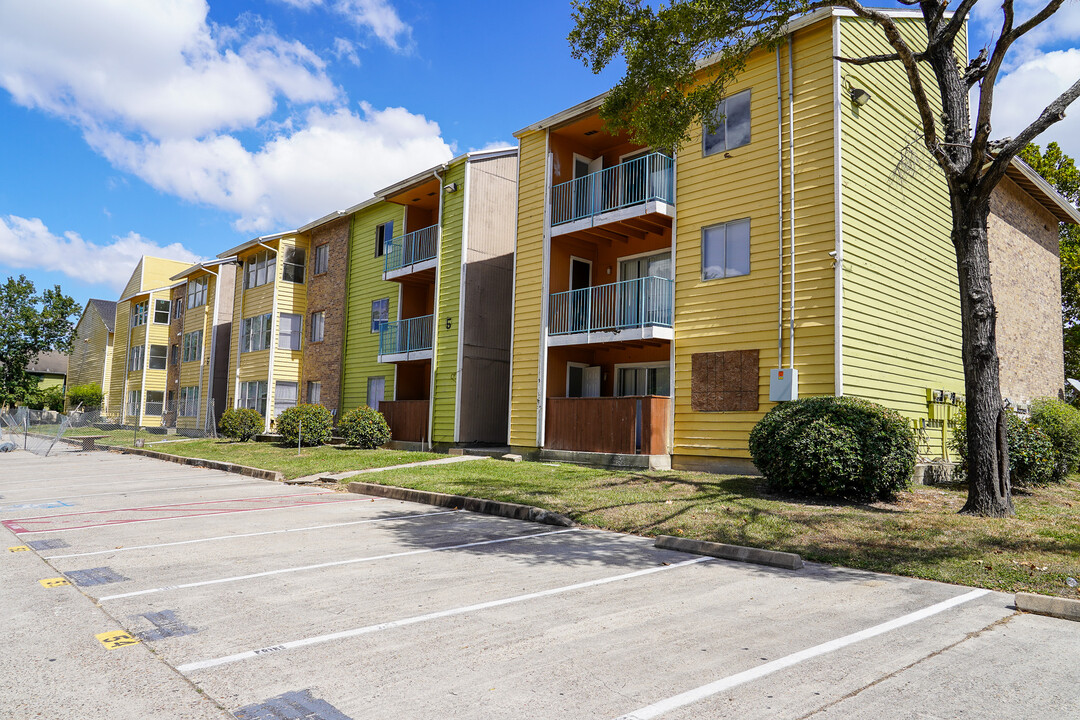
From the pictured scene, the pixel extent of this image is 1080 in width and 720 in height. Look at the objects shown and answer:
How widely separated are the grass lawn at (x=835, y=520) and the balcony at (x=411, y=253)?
10.6m

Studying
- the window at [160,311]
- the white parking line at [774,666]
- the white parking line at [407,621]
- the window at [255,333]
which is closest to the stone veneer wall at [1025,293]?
the white parking line at [774,666]

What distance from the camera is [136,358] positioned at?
157ft

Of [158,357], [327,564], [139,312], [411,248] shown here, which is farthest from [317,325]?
[327,564]

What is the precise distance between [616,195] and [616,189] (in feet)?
0.67

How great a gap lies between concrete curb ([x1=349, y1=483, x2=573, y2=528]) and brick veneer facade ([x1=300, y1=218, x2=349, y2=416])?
1532 centimetres

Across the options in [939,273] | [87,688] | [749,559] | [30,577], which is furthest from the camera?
[939,273]

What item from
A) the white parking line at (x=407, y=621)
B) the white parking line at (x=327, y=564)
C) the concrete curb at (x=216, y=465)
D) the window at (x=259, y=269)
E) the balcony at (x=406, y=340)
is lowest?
the concrete curb at (x=216, y=465)

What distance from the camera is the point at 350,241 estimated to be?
29547 mm

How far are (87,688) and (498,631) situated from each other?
8.37ft

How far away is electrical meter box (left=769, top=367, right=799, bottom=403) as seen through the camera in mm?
14172

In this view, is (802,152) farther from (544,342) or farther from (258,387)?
(258,387)

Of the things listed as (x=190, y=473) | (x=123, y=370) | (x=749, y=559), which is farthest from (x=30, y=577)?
(x=123, y=370)

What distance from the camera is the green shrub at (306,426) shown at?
2394 centimetres

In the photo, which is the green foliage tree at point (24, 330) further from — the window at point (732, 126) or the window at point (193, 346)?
the window at point (732, 126)
